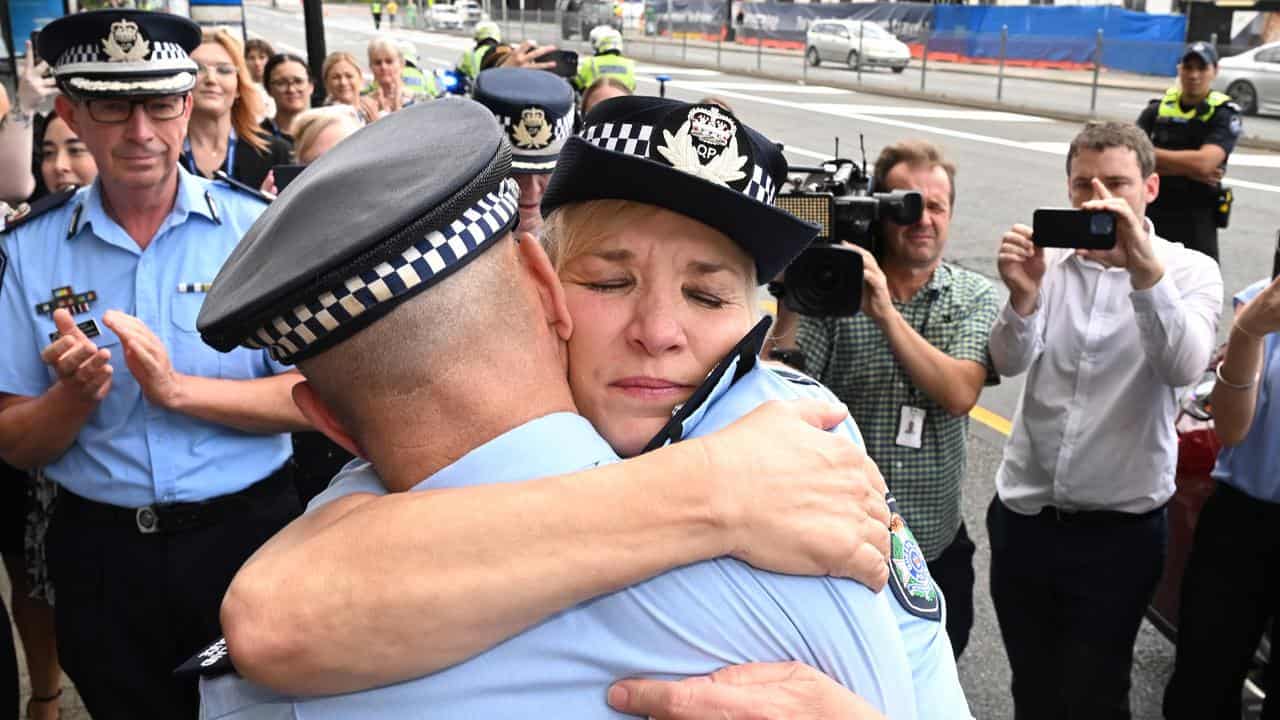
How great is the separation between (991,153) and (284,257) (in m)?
16.5

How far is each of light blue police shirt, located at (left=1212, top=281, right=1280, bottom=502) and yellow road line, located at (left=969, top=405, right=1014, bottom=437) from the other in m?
3.05

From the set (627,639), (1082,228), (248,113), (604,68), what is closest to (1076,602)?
(1082,228)

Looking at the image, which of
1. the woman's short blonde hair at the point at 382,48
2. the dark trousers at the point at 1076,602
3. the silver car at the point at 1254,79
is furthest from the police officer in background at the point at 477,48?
the silver car at the point at 1254,79

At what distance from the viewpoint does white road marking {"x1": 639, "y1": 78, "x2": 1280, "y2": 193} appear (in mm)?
13891

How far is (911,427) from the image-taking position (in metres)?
3.33

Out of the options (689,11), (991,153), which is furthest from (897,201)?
(689,11)

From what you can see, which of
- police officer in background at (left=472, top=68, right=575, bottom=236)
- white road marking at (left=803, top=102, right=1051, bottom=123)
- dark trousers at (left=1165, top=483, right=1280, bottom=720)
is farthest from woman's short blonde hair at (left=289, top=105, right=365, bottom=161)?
white road marking at (left=803, top=102, right=1051, bottom=123)

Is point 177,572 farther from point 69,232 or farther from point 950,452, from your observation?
point 950,452

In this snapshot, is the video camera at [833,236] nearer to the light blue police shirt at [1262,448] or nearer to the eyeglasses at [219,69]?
the light blue police shirt at [1262,448]

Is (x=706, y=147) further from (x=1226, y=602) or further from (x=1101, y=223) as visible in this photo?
(x=1226, y=602)

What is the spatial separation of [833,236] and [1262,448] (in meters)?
1.37

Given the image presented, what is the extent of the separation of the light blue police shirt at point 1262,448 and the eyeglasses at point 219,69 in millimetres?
4112

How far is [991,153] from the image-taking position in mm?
16312

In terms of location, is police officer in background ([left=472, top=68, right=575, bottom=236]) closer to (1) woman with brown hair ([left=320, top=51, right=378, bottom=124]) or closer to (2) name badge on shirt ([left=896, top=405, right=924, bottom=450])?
(2) name badge on shirt ([left=896, top=405, right=924, bottom=450])
